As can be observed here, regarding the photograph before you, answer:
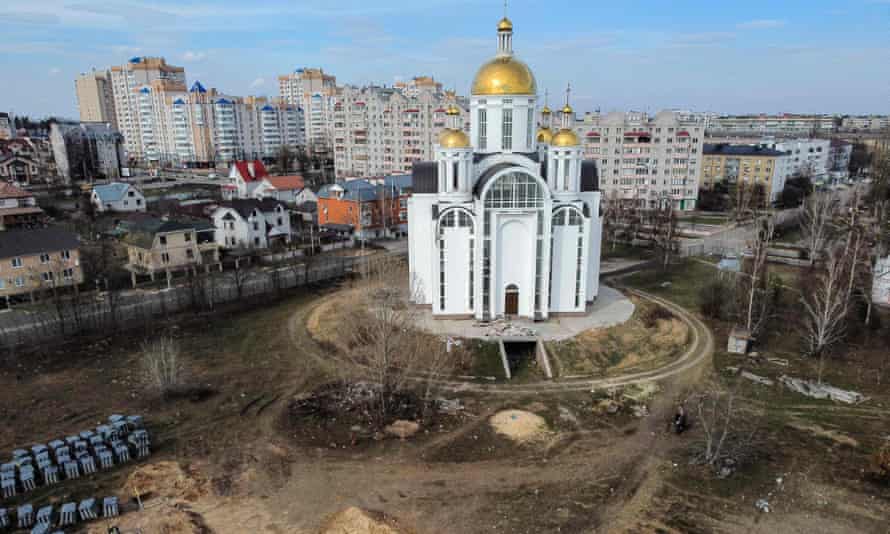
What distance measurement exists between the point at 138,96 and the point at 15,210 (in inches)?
2856

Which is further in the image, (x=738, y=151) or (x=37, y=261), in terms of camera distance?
(x=738, y=151)

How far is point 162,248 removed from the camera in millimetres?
37812

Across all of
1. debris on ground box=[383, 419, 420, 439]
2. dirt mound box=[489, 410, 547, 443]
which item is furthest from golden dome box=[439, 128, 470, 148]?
debris on ground box=[383, 419, 420, 439]

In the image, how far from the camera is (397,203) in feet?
173

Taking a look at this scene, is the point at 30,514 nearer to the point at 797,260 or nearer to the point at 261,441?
the point at 261,441

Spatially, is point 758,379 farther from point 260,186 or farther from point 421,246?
point 260,186

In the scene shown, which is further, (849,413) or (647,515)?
(849,413)

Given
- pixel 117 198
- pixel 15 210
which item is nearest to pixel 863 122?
pixel 117 198

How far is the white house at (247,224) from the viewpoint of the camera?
44812 millimetres

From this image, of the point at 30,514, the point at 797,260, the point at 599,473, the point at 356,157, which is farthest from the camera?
the point at 356,157

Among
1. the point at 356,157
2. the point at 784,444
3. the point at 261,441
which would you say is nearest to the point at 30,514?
the point at 261,441

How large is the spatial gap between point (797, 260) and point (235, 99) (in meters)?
97.0

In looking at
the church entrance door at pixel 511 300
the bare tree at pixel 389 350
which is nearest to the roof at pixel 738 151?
the church entrance door at pixel 511 300

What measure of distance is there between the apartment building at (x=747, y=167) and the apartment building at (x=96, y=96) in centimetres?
12435
